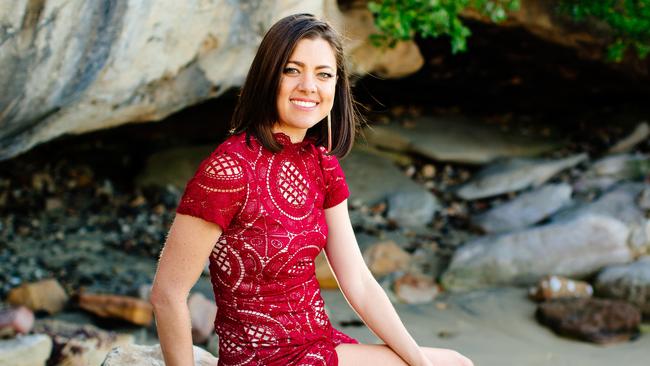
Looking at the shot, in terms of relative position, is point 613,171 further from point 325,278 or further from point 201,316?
point 201,316

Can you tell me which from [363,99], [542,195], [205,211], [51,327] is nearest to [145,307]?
[51,327]

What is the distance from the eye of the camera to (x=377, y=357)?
2.34m

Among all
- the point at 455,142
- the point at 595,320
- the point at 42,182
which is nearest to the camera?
the point at 595,320

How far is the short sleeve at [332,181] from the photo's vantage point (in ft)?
7.79

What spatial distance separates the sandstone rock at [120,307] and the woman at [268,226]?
2335 millimetres

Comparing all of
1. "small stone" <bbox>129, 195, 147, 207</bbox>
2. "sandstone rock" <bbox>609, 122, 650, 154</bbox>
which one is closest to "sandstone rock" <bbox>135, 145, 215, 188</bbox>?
"small stone" <bbox>129, 195, 147, 207</bbox>

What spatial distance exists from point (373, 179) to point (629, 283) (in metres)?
2.63

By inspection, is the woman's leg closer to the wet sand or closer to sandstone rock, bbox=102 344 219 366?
sandstone rock, bbox=102 344 219 366

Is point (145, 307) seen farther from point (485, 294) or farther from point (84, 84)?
point (485, 294)

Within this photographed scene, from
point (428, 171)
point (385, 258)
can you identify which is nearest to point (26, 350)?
point (385, 258)

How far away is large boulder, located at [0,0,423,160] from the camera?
3.22 m

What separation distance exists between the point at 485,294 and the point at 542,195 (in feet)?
5.43

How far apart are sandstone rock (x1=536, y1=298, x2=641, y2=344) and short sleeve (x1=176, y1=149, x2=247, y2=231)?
10.1 feet

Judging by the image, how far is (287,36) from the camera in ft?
6.99
